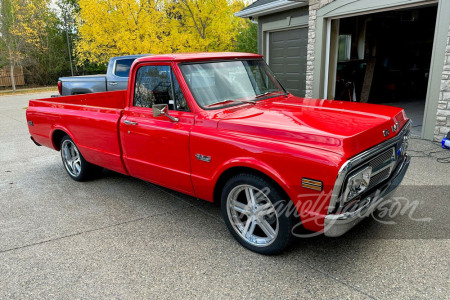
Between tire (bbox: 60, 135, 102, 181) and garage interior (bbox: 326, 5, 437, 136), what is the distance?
6.99 m

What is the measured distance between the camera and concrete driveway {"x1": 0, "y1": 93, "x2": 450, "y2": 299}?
2.92m

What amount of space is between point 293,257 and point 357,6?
7021mm

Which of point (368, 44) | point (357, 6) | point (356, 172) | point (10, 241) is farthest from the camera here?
point (368, 44)

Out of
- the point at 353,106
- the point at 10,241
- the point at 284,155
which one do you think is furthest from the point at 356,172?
the point at 10,241

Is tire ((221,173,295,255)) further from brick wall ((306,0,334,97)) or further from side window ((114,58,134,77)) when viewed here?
side window ((114,58,134,77))

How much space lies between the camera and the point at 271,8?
35.5 feet

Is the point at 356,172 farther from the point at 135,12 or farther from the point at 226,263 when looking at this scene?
the point at 135,12

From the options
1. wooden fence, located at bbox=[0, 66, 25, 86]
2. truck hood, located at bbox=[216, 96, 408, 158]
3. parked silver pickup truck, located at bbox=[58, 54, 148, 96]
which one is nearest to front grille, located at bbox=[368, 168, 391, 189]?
truck hood, located at bbox=[216, 96, 408, 158]

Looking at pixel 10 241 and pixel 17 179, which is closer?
pixel 10 241

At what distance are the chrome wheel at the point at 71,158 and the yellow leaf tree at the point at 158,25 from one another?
1141 centimetres

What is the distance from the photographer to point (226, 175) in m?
3.51

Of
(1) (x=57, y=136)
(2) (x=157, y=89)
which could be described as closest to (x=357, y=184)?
(2) (x=157, y=89)

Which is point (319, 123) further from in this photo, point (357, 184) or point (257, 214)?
point (257, 214)

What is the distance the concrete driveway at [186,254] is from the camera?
115 inches
